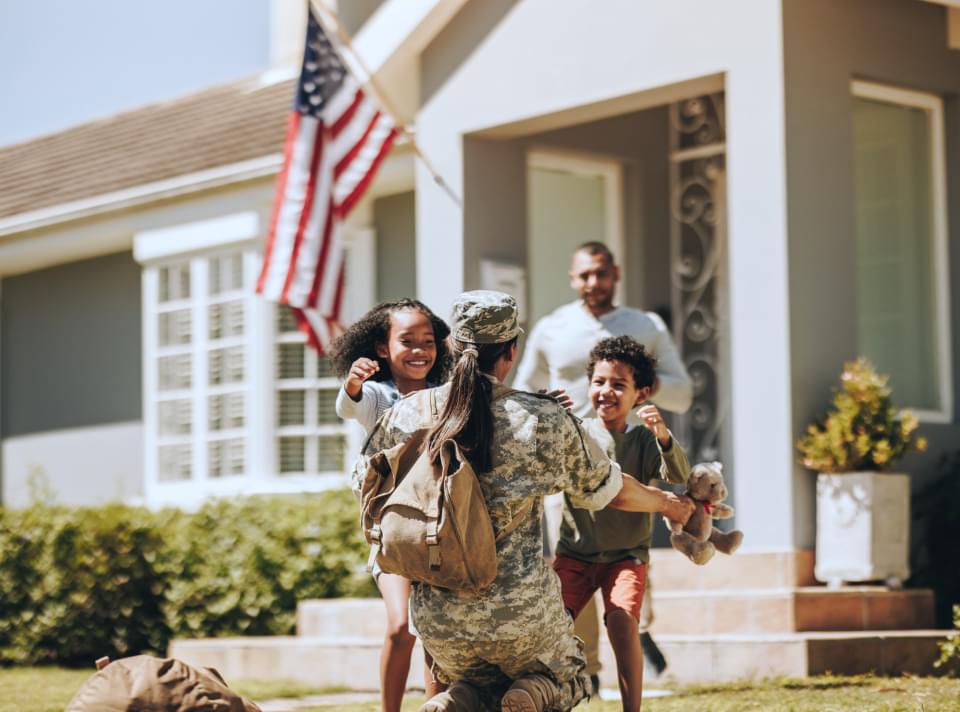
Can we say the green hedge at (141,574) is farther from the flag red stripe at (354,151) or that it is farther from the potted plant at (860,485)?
the potted plant at (860,485)

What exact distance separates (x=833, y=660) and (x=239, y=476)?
6.60 metres

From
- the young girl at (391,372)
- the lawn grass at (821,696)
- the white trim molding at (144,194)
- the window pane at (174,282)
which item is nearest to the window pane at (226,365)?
the window pane at (174,282)

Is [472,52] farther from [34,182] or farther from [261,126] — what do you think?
[34,182]

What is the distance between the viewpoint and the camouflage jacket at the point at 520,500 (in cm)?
526

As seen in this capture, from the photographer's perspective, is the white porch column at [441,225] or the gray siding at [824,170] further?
the white porch column at [441,225]

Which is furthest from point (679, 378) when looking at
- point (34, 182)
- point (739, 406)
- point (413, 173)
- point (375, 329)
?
point (34, 182)

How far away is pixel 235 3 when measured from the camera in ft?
62.8

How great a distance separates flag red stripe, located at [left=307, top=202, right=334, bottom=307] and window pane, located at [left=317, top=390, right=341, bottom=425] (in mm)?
2466

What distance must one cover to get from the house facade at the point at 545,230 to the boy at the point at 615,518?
260 cm

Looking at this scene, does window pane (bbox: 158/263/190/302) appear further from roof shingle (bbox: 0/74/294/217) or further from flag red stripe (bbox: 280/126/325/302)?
flag red stripe (bbox: 280/126/325/302)

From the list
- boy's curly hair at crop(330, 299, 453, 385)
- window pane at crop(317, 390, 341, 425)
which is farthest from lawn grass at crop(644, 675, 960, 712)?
window pane at crop(317, 390, 341, 425)

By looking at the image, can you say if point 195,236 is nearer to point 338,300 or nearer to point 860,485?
point 338,300

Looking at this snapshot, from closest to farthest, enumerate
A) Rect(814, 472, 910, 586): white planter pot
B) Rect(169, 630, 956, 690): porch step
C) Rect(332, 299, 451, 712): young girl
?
Rect(332, 299, 451, 712): young girl, Rect(169, 630, 956, 690): porch step, Rect(814, 472, 910, 586): white planter pot

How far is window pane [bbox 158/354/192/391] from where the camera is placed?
47.6 feet
